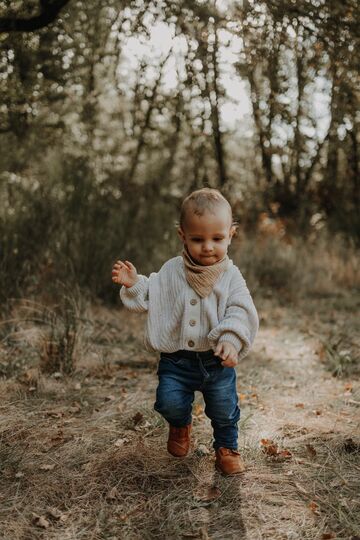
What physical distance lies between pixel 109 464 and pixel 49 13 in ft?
10.5

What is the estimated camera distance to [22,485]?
99.1 inches

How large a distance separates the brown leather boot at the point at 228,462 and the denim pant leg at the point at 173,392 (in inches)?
9.6

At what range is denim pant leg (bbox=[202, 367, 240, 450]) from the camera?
259 centimetres

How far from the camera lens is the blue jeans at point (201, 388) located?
259cm

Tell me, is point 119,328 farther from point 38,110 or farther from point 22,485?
point 38,110

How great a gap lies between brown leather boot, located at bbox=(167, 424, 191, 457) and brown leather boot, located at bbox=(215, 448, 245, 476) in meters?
0.19

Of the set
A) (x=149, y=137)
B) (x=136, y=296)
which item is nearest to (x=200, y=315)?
(x=136, y=296)

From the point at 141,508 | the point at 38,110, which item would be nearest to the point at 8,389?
the point at 141,508

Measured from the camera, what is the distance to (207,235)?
8.09 feet

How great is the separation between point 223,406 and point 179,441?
0.34 meters

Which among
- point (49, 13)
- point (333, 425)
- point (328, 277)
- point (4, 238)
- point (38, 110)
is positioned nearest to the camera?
point (333, 425)

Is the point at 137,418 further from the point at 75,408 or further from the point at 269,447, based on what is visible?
the point at 269,447

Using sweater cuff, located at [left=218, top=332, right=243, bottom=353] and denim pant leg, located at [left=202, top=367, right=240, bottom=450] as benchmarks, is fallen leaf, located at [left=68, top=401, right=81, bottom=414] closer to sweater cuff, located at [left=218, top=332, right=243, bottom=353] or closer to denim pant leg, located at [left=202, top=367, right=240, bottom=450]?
denim pant leg, located at [left=202, top=367, right=240, bottom=450]

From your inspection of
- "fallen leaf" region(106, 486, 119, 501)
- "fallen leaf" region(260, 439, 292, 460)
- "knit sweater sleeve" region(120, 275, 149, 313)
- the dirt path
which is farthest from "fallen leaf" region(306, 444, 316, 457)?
"knit sweater sleeve" region(120, 275, 149, 313)
